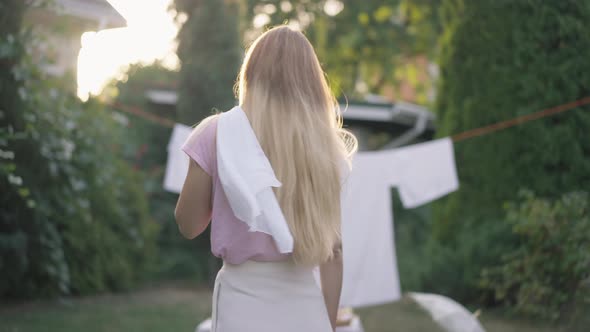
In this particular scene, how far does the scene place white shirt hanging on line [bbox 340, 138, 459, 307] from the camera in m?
5.23

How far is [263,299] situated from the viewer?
182cm

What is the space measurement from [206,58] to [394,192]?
2.99 m

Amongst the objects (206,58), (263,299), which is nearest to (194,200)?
(263,299)

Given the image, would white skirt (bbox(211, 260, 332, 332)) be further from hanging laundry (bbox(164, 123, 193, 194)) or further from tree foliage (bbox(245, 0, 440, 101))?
tree foliage (bbox(245, 0, 440, 101))

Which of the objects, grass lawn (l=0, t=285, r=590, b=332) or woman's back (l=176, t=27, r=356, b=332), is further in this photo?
grass lawn (l=0, t=285, r=590, b=332)

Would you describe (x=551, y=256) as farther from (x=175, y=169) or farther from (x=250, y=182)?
(x=250, y=182)

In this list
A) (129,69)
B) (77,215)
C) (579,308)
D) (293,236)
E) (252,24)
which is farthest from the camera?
(252,24)

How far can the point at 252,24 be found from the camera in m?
14.1

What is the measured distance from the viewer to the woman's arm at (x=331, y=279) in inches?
79.4

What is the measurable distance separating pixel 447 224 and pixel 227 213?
15.5 ft

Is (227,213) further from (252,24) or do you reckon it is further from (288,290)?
(252,24)

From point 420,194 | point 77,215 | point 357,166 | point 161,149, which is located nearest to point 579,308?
point 420,194

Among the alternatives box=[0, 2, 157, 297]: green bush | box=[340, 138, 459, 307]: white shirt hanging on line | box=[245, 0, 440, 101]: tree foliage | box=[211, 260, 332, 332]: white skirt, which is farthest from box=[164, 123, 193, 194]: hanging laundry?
box=[245, 0, 440, 101]: tree foliage

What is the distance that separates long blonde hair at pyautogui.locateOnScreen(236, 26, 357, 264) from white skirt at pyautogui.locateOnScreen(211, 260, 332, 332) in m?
0.07
